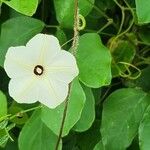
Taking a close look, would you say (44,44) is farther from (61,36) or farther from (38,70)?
(61,36)

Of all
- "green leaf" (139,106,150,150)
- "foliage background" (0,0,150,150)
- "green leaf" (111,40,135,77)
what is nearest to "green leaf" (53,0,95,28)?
"foliage background" (0,0,150,150)

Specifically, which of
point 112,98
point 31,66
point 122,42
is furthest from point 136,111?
point 31,66

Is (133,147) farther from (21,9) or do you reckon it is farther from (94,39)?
(21,9)

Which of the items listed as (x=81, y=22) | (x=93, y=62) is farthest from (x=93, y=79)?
(x=81, y=22)

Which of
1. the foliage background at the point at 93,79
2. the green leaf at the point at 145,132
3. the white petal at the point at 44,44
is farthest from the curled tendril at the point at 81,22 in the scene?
the green leaf at the point at 145,132

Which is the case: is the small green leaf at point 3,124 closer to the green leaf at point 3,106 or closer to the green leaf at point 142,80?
the green leaf at point 3,106
